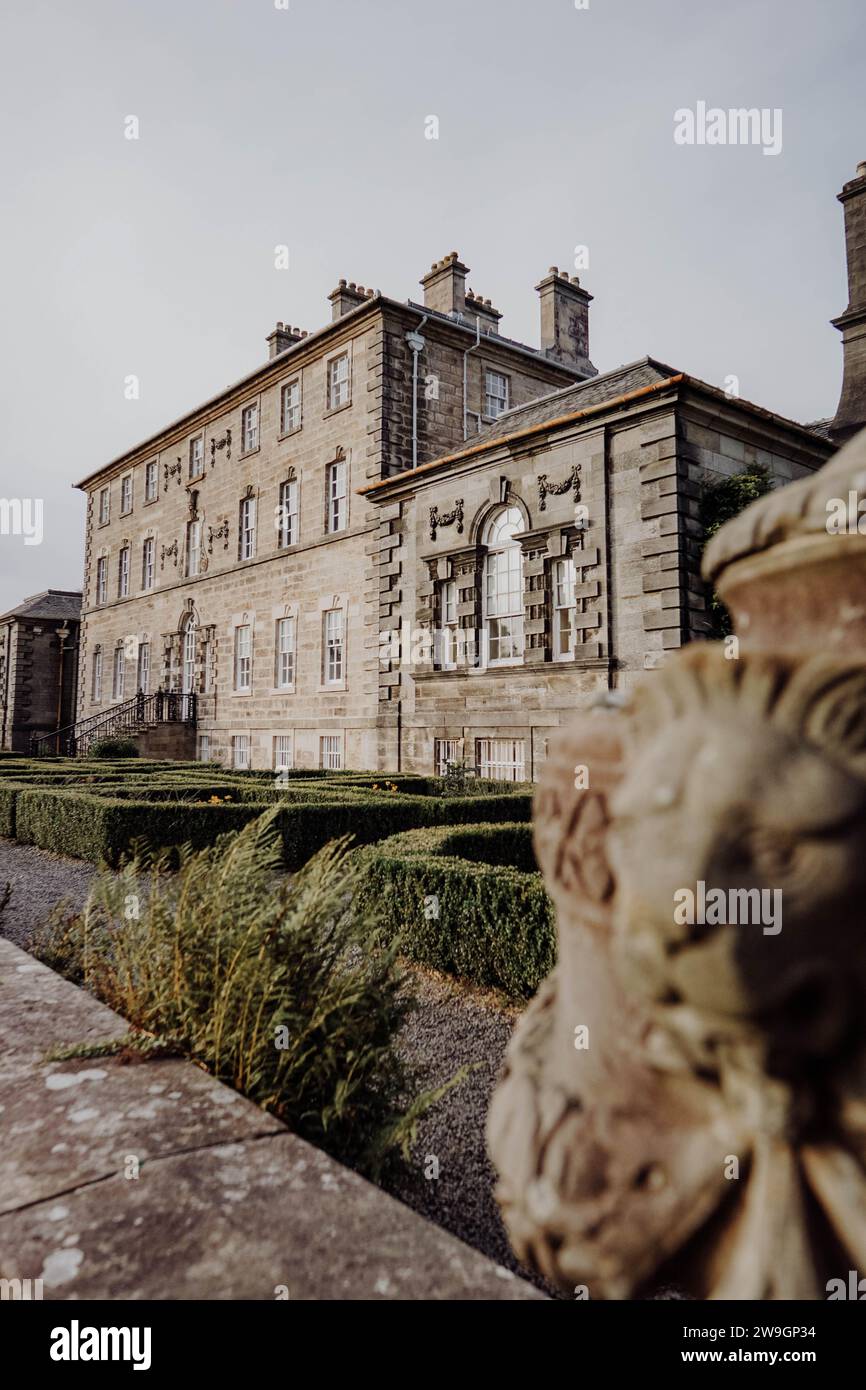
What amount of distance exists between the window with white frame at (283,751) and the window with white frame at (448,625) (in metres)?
6.75

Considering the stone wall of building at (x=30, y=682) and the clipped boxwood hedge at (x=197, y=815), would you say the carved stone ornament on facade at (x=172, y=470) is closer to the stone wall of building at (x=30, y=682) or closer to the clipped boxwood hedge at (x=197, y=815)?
the stone wall of building at (x=30, y=682)

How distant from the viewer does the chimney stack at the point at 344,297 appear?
2295 centimetres

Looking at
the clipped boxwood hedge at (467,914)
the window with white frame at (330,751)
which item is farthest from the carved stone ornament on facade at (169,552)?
the clipped boxwood hedge at (467,914)

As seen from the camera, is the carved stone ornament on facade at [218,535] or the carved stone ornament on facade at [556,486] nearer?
the carved stone ornament on facade at [556,486]

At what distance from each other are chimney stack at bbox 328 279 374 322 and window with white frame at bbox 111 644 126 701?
15.3m

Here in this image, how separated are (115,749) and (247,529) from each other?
25.0ft

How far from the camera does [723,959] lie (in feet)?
3.12

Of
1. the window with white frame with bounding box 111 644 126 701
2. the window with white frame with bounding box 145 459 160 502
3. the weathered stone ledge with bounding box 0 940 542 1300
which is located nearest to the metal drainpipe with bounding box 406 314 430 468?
the window with white frame with bounding box 145 459 160 502

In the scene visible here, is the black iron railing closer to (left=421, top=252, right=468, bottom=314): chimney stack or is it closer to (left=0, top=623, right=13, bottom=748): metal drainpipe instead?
(left=0, top=623, right=13, bottom=748): metal drainpipe

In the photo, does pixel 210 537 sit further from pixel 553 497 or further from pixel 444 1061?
pixel 444 1061

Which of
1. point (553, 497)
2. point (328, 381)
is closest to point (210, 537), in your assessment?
point (328, 381)

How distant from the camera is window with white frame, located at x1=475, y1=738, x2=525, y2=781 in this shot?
14.9 m
